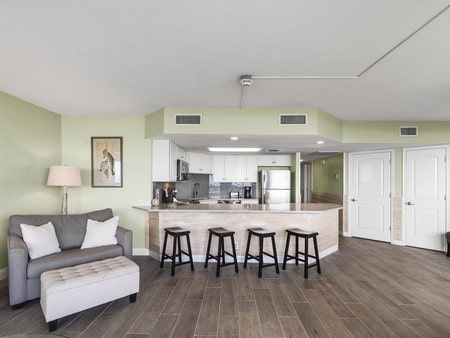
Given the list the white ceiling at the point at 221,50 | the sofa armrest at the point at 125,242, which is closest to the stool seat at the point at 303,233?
the white ceiling at the point at 221,50

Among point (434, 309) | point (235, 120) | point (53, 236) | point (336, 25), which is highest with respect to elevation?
point (336, 25)

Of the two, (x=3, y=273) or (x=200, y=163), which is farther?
(x=200, y=163)

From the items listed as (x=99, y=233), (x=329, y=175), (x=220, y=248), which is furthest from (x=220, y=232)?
(x=329, y=175)

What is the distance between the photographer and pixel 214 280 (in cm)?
343

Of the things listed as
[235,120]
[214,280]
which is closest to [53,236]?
[214,280]

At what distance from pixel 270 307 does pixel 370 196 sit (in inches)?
170

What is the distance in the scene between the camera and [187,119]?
3.98m

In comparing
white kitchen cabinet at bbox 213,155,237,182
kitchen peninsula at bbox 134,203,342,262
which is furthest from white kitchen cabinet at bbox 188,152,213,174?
kitchen peninsula at bbox 134,203,342,262

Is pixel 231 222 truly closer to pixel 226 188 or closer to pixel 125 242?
pixel 125 242

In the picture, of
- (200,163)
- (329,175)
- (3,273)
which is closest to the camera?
(3,273)

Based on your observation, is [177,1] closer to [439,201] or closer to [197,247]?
[197,247]

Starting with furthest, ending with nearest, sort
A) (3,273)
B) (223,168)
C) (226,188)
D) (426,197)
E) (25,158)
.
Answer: (226,188)
(223,168)
(426,197)
(25,158)
(3,273)

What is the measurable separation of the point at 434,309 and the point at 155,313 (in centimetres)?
295

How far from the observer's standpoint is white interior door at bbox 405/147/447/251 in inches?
194
